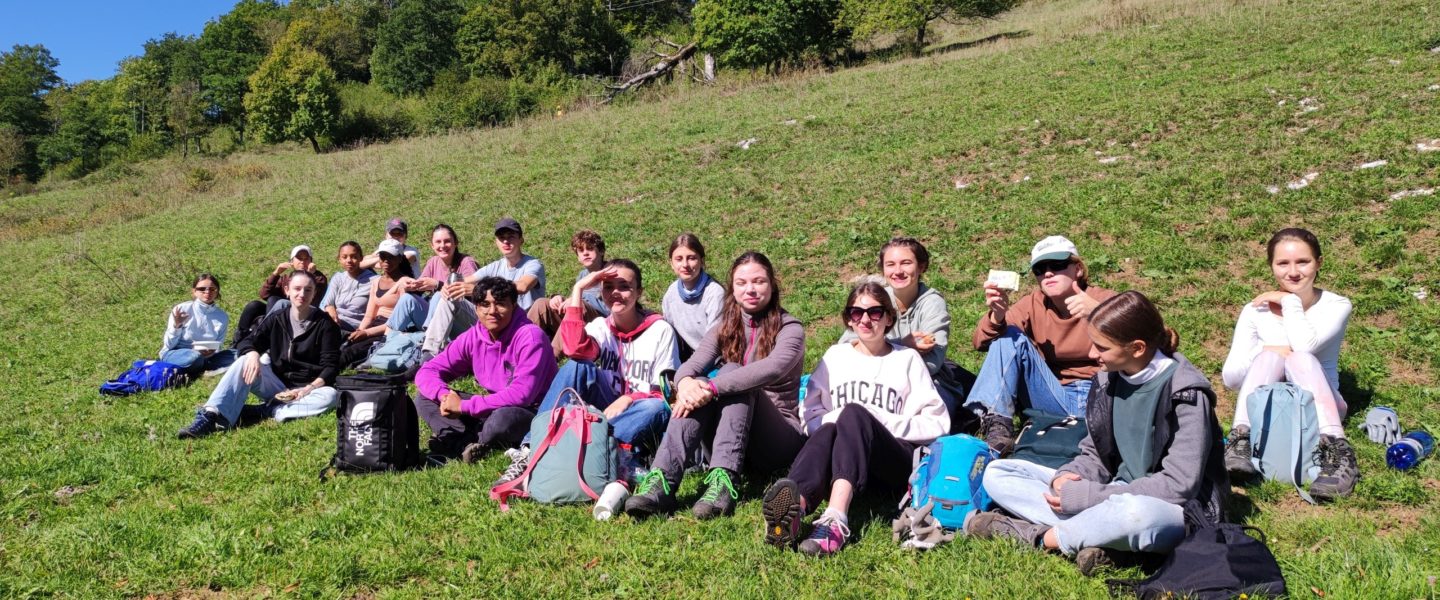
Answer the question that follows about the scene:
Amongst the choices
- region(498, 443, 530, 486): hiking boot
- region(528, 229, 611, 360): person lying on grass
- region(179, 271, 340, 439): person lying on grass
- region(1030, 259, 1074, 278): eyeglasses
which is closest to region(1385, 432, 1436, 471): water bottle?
region(1030, 259, 1074, 278): eyeglasses

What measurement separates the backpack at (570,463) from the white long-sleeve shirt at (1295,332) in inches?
157

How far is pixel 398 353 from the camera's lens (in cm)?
818

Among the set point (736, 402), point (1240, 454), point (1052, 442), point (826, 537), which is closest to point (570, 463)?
point (736, 402)

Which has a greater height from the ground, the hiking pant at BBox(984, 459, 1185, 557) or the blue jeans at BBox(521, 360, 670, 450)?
the blue jeans at BBox(521, 360, 670, 450)

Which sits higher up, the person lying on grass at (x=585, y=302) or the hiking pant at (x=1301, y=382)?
the person lying on grass at (x=585, y=302)

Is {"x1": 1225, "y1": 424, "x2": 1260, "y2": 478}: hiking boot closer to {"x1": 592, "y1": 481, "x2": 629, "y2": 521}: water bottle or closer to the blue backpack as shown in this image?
the blue backpack

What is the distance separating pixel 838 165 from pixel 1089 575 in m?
12.1

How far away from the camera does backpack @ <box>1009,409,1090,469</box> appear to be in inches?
165

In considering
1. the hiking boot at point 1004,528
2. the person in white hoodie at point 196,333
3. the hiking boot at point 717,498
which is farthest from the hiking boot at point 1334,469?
the person in white hoodie at point 196,333

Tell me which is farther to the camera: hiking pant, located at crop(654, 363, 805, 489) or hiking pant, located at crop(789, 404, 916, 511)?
hiking pant, located at crop(654, 363, 805, 489)

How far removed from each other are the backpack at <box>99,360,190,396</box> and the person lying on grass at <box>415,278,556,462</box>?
163 inches

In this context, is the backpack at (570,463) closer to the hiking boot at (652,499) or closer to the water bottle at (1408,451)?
the hiking boot at (652,499)

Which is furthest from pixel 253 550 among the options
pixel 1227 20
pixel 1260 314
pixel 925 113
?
pixel 1227 20

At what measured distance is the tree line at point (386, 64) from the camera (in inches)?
1288
